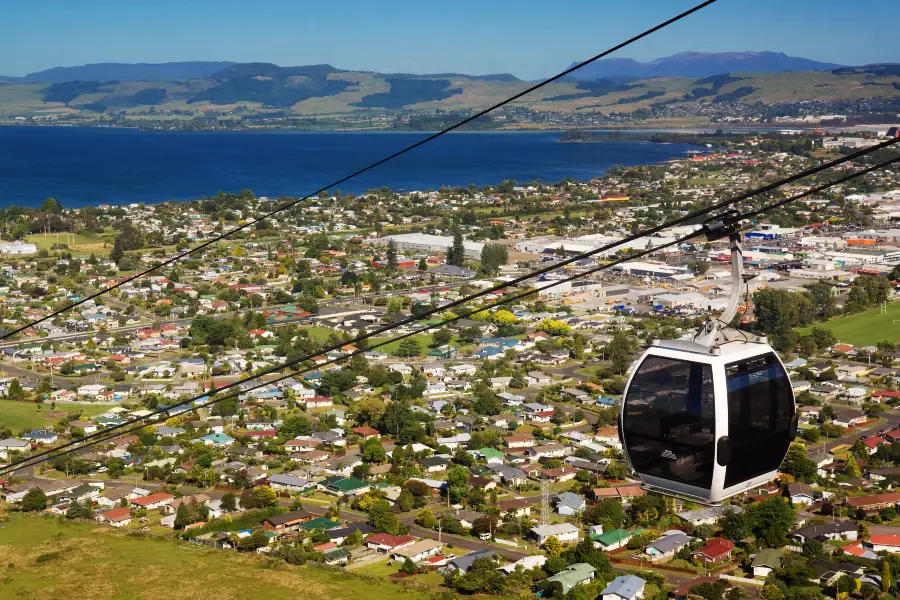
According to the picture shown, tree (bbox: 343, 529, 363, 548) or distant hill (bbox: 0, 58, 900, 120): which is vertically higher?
distant hill (bbox: 0, 58, 900, 120)

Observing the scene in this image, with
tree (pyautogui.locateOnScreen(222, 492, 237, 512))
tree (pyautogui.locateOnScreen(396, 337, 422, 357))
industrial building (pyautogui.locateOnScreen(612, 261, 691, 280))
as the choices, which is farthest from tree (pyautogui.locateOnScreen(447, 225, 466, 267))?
tree (pyautogui.locateOnScreen(222, 492, 237, 512))

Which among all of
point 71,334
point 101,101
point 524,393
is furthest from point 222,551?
point 101,101

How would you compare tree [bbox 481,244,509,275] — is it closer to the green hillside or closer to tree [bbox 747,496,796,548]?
tree [bbox 747,496,796,548]

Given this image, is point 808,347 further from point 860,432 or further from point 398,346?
point 398,346

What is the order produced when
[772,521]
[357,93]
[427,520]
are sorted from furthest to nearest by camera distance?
[357,93]
[427,520]
[772,521]

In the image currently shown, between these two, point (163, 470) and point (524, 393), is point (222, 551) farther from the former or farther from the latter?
point (524, 393)

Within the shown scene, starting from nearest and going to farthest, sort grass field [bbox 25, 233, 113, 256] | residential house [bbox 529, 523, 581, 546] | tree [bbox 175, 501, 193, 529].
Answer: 1. residential house [bbox 529, 523, 581, 546]
2. tree [bbox 175, 501, 193, 529]
3. grass field [bbox 25, 233, 113, 256]

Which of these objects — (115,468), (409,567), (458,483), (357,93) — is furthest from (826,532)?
(357,93)
